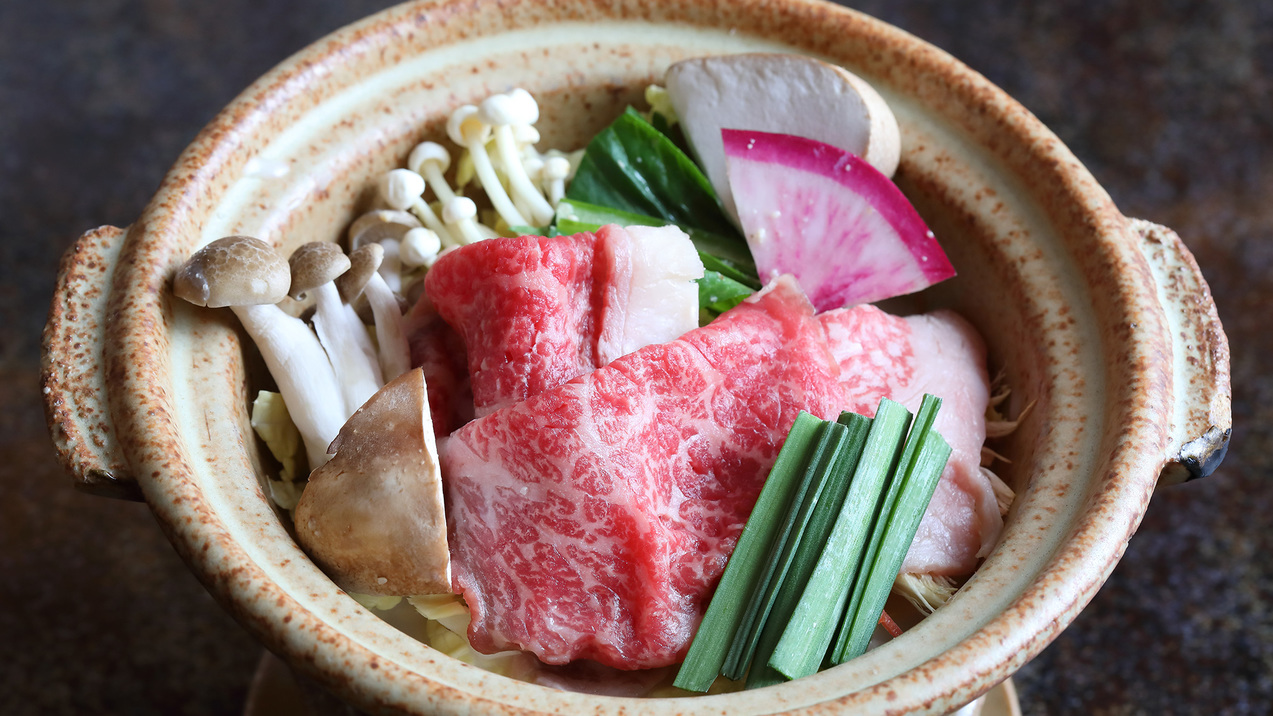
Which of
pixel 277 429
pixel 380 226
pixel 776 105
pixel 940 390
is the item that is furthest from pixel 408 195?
pixel 940 390

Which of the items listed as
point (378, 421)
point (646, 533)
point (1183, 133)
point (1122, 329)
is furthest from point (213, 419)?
point (1183, 133)

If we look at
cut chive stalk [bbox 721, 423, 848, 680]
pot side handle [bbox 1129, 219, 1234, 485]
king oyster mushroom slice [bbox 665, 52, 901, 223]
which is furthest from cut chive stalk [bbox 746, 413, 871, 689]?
king oyster mushroom slice [bbox 665, 52, 901, 223]

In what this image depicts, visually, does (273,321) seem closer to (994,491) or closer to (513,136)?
(513,136)

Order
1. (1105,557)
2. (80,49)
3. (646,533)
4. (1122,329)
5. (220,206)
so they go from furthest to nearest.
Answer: (80,49) → (220,206) → (1122,329) → (646,533) → (1105,557)

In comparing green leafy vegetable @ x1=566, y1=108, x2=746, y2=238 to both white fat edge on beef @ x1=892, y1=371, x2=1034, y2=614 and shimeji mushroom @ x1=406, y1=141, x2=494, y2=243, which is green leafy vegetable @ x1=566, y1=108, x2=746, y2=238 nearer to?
shimeji mushroom @ x1=406, y1=141, x2=494, y2=243

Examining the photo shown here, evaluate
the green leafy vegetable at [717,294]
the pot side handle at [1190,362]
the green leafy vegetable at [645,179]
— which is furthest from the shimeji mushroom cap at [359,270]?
the pot side handle at [1190,362]

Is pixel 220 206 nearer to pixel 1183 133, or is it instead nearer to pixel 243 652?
pixel 243 652

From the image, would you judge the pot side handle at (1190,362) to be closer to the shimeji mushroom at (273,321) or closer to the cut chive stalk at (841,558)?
the cut chive stalk at (841,558)

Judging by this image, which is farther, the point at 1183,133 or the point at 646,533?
the point at 1183,133
